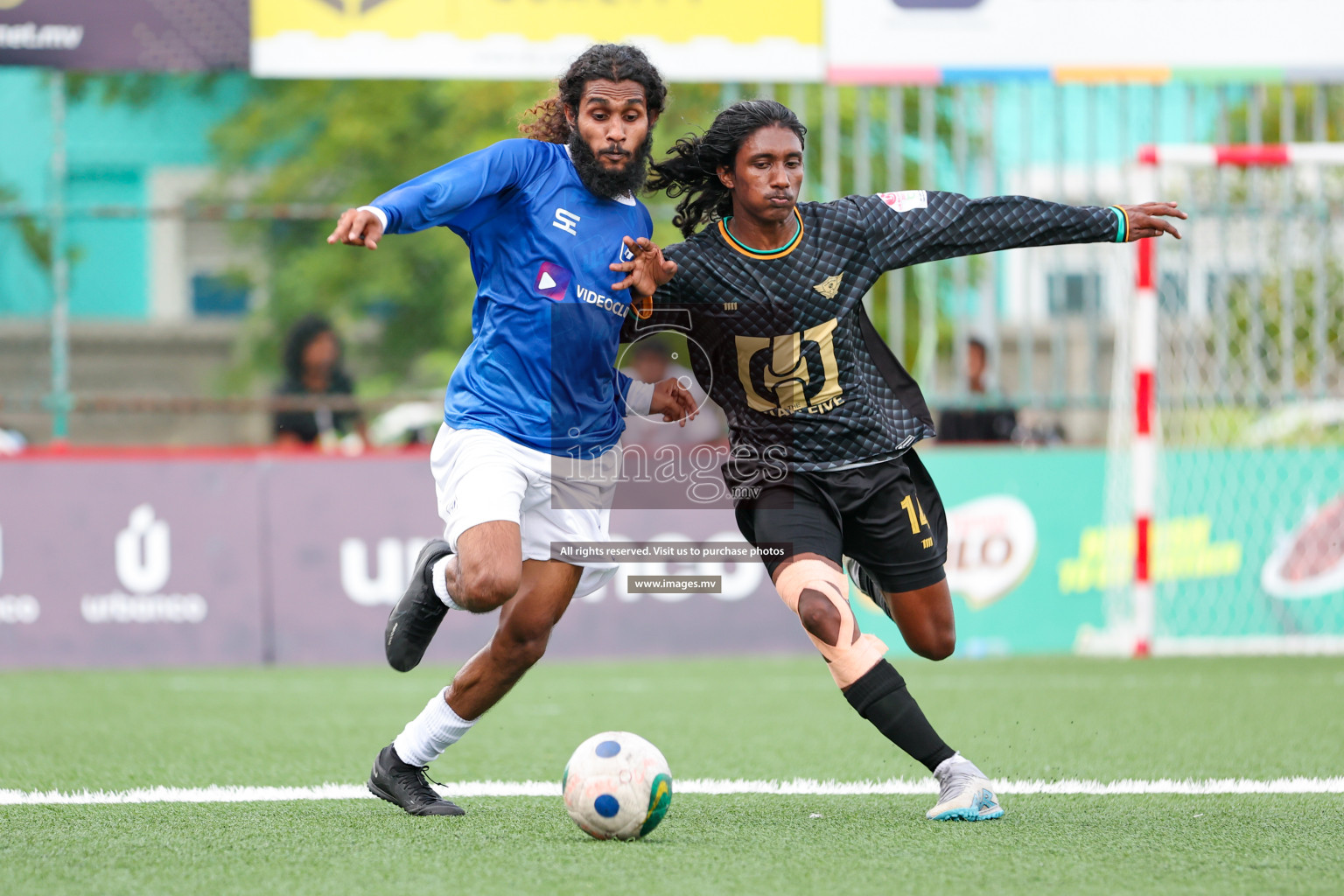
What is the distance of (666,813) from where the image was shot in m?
4.51

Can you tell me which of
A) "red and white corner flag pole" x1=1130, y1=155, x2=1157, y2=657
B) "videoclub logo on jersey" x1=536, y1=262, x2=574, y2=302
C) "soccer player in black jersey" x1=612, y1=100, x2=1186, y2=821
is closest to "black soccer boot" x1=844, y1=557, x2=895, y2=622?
"soccer player in black jersey" x1=612, y1=100, x2=1186, y2=821

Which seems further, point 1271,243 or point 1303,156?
point 1271,243

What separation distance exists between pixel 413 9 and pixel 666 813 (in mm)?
6233

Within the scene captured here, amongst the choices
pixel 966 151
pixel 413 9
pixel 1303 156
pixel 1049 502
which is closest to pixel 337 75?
pixel 413 9

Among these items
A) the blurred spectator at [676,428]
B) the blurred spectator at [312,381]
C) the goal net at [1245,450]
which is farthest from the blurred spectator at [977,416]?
the blurred spectator at [312,381]

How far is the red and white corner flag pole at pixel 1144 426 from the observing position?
29.3 feet

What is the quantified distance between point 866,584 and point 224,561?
5.44m

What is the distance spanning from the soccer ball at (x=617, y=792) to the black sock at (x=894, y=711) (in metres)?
0.63

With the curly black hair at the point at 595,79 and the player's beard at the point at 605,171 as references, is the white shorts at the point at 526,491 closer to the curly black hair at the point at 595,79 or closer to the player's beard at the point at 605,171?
the player's beard at the point at 605,171

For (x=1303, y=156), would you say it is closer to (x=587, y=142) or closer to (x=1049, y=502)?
(x=1049, y=502)

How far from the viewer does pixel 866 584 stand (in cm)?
499

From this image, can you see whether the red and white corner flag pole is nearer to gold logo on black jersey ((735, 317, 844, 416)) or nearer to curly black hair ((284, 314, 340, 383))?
gold logo on black jersey ((735, 317, 844, 416))

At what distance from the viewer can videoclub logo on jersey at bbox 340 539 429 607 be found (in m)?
9.31

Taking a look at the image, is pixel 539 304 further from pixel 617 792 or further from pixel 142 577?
pixel 142 577
